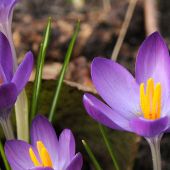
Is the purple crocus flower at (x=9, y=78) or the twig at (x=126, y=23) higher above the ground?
the purple crocus flower at (x=9, y=78)

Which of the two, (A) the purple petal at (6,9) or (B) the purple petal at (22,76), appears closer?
(B) the purple petal at (22,76)

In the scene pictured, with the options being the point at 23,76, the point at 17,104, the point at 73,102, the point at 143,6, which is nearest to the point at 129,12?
the point at 143,6

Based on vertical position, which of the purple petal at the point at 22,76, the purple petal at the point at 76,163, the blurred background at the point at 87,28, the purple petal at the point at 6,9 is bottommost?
the blurred background at the point at 87,28

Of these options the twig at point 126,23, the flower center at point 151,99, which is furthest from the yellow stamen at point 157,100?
the twig at point 126,23

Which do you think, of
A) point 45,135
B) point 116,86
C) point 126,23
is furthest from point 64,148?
point 126,23

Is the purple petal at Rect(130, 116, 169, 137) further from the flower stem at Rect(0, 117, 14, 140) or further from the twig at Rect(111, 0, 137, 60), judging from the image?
the twig at Rect(111, 0, 137, 60)

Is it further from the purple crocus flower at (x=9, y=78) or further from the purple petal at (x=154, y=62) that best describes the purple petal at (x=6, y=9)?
the purple petal at (x=154, y=62)

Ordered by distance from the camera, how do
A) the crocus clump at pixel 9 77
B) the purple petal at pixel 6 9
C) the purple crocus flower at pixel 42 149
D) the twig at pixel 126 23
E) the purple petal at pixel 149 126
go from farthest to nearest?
the twig at pixel 126 23 → the purple petal at pixel 6 9 → the purple crocus flower at pixel 42 149 → the crocus clump at pixel 9 77 → the purple petal at pixel 149 126
